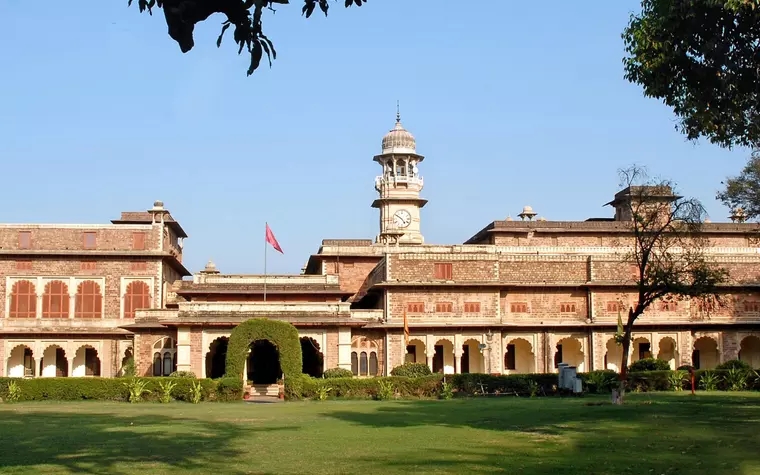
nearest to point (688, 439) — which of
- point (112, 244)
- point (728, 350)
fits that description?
point (728, 350)

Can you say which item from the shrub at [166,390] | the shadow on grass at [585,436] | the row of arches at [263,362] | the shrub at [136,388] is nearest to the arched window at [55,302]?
the row of arches at [263,362]

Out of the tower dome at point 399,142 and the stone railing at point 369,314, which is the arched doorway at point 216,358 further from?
the tower dome at point 399,142

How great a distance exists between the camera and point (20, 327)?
5384 centimetres

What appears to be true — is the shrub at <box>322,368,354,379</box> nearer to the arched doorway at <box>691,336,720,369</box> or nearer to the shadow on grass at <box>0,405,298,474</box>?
the shadow on grass at <box>0,405,298,474</box>

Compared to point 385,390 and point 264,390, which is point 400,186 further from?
point 385,390

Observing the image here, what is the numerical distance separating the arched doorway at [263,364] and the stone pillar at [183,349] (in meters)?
5.50

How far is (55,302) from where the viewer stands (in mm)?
54594

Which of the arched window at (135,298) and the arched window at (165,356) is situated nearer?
the arched window at (165,356)

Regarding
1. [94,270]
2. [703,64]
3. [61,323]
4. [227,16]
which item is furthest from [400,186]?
[227,16]

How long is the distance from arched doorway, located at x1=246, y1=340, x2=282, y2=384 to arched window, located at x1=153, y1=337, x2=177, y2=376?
13.2 feet

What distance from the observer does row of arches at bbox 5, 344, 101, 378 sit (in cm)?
5447

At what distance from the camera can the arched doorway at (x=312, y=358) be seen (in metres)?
50.4

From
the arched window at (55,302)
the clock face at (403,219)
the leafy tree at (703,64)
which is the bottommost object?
the arched window at (55,302)

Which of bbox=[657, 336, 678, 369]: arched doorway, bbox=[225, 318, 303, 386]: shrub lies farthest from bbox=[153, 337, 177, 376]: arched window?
bbox=[657, 336, 678, 369]: arched doorway
